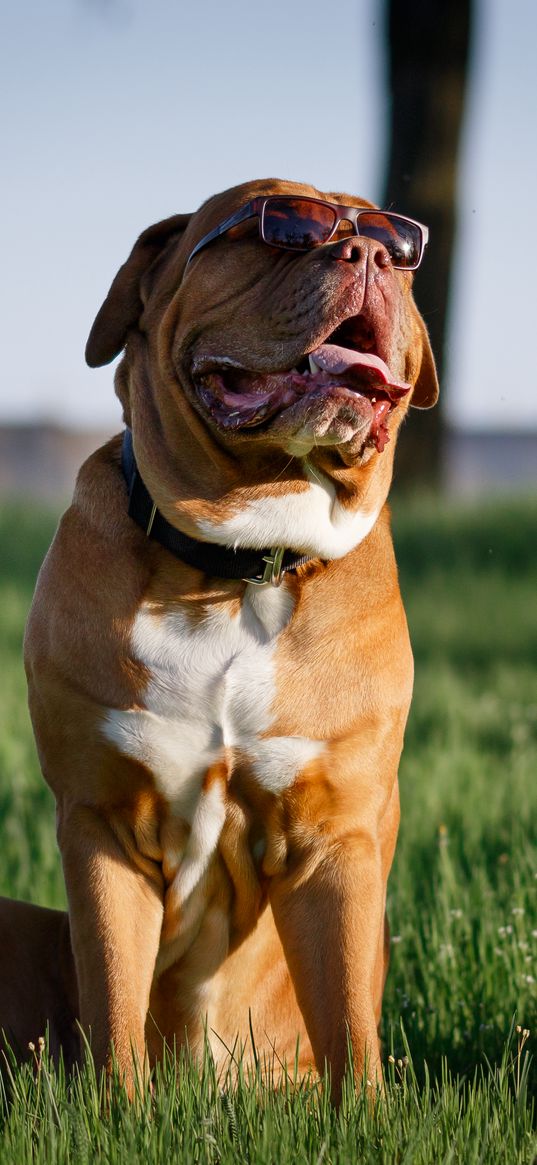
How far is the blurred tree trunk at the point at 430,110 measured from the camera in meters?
12.2

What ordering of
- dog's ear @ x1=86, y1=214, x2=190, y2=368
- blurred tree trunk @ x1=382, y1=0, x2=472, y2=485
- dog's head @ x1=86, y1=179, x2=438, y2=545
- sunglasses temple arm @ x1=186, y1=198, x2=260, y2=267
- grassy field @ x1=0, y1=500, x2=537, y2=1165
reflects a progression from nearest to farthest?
1. grassy field @ x1=0, y1=500, x2=537, y2=1165
2. dog's head @ x1=86, y1=179, x2=438, y2=545
3. sunglasses temple arm @ x1=186, y1=198, x2=260, y2=267
4. dog's ear @ x1=86, y1=214, x2=190, y2=368
5. blurred tree trunk @ x1=382, y1=0, x2=472, y2=485

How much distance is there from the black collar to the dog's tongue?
42 centimetres

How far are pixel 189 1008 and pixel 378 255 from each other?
177cm

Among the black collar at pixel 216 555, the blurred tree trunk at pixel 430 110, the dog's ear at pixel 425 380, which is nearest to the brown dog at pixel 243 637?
the black collar at pixel 216 555

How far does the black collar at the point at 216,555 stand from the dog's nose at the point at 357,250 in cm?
65

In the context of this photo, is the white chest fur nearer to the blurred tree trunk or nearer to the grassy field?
the grassy field

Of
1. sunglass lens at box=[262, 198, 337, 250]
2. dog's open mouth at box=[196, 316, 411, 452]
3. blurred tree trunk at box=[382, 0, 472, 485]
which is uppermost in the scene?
blurred tree trunk at box=[382, 0, 472, 485]

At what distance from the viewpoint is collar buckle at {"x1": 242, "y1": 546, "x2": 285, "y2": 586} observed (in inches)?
119

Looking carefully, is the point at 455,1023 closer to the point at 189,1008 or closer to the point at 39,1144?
the point at 189,1008

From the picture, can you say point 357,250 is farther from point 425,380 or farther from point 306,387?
point 425,380

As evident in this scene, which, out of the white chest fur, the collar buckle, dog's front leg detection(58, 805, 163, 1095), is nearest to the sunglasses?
the collar buckle

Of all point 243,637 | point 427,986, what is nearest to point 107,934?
point 243,637

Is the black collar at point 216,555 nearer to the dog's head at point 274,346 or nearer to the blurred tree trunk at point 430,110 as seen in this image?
the dog's head at point 274,346

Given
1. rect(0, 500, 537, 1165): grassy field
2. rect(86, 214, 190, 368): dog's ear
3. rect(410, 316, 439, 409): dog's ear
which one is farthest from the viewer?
rect(410, 316, 439, 409): dog's ear
